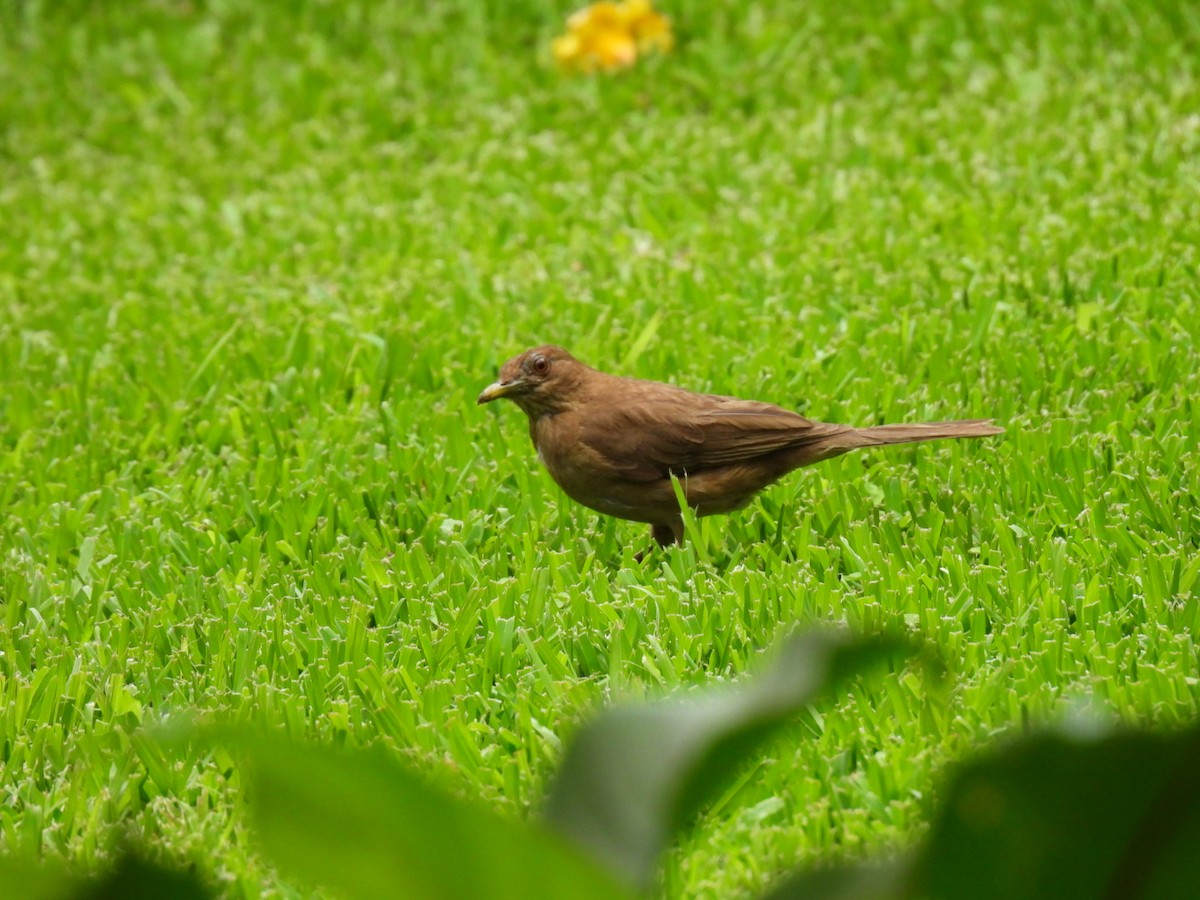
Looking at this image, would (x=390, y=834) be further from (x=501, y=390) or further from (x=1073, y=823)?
(x=501, y=390)

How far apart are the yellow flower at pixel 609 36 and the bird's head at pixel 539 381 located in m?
→ 4.53

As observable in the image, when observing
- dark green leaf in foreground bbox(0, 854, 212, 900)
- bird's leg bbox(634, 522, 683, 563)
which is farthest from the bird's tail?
dark green leaf in foreground bbox(0, 854, 212, 900)

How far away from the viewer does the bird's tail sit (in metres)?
4.40

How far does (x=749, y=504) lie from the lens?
4.83m

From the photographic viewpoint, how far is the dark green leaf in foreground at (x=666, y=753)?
3.08 feet

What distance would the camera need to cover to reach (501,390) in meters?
4.82

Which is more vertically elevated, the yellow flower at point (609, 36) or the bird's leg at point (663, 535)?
the yellow flower at point (609, 36)

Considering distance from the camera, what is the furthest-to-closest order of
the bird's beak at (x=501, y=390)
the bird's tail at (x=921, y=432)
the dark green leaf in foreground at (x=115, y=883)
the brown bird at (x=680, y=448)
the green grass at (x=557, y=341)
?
Answer: the bird's beak at (x=501, y=390), the brown bird at (x=680, y=448), the bird's tail at (x=921, y=432), the green grass at (x=557, y=341), the dark green leaf in foreground at (x=115, y=883)

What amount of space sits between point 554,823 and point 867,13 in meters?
8.78

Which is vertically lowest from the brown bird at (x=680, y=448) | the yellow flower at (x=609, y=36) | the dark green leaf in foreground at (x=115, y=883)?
the brown bird at (x=680, y=448)

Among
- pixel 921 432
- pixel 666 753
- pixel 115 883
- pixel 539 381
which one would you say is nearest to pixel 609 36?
pixel 539 381

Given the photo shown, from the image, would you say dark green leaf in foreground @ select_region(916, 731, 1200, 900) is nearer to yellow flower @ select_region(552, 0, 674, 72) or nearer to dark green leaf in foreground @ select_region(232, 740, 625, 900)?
dark green leaf in foreground @ select_region(232, 740, 625, 900)

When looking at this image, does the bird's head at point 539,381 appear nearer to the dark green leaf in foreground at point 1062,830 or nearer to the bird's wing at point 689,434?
the bird's wing at point 689,434

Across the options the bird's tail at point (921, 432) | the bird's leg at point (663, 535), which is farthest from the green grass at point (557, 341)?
the bird's tail at point (921, 432)
